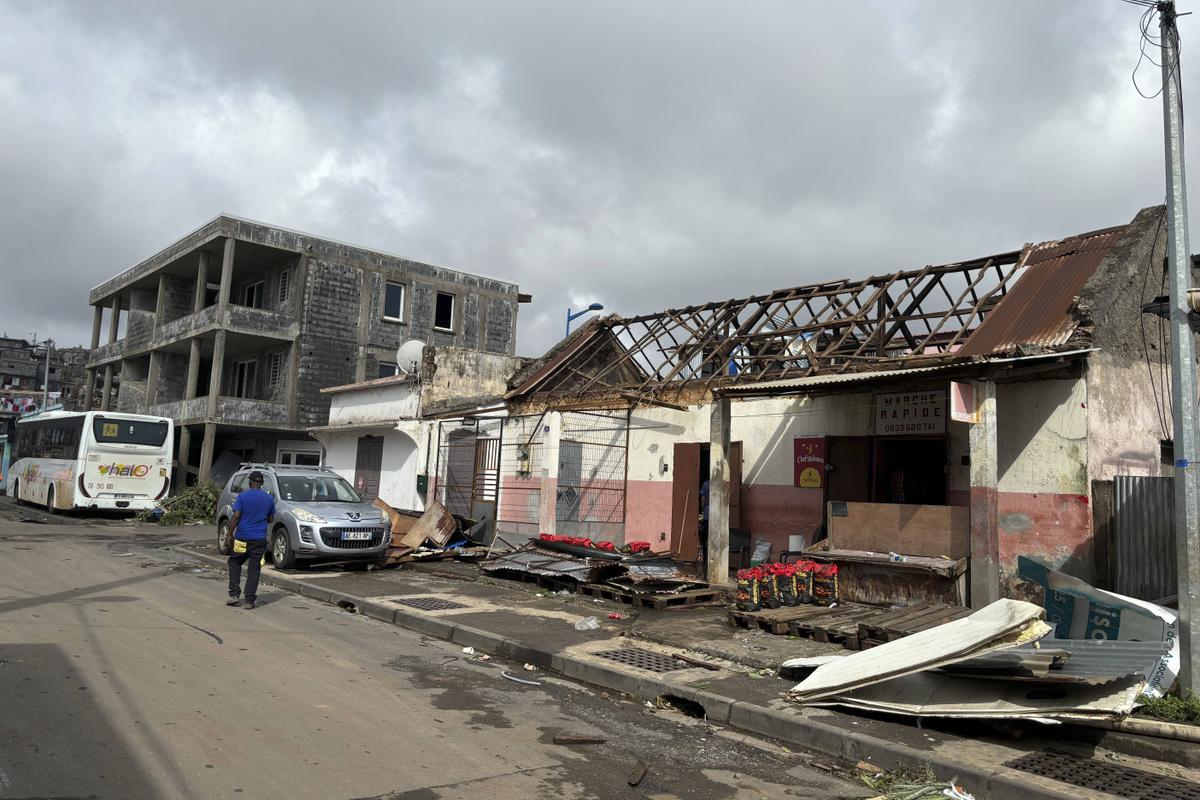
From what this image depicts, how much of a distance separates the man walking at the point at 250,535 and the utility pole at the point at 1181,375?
32.7 feet

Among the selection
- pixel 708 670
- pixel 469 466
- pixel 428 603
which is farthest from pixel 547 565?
pixel 469 466

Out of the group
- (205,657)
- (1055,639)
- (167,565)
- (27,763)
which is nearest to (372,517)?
(167,565)

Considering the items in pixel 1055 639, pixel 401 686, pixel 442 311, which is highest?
pixel 442 311

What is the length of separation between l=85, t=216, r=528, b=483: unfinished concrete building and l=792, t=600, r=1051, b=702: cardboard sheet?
25.7m

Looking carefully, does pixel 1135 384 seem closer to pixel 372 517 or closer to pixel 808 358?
pixel 808 358

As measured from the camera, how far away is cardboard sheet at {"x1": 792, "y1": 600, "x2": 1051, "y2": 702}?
5.98 meters

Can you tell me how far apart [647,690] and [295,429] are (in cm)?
2475

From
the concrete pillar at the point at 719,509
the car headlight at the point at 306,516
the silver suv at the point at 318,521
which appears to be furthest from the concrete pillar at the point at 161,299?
the concrete pillar at the point at 719,509

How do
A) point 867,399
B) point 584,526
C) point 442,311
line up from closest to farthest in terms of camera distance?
point 867,399 → point 584,526 → point 442,311

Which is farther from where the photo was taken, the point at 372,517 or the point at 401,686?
the point at 372,517

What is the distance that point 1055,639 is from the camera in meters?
7.44

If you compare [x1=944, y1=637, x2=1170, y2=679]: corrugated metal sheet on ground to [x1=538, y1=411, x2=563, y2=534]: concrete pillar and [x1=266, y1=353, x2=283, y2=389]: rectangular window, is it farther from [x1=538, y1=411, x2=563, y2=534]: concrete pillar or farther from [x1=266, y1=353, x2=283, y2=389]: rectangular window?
[x1=266, y1=353, x2=283, y2=389]: rectangular window

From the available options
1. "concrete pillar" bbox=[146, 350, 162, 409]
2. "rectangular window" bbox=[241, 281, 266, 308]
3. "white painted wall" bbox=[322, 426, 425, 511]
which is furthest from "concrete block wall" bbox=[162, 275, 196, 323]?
"white painted wall" bbox=[322, 426, 425, 511]

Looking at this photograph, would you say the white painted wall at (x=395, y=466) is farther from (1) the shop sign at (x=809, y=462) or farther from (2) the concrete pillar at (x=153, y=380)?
(2) the concrete pillar at (x=153, y=380)
